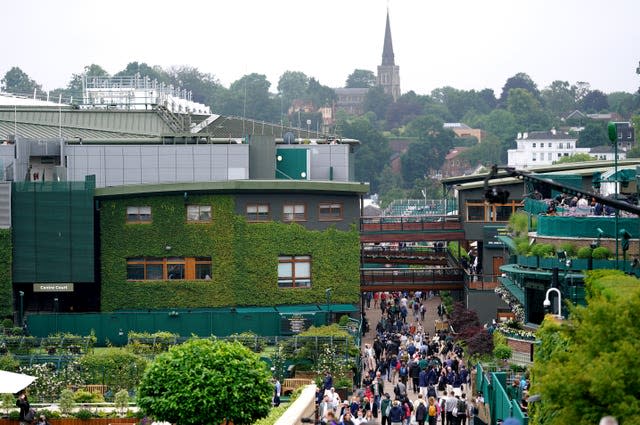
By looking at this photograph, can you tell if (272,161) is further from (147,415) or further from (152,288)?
(147,415)

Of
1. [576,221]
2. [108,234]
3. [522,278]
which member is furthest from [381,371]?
[108,234]

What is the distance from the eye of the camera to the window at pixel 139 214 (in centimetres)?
5675

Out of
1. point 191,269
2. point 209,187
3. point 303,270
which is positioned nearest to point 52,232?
point 191,269

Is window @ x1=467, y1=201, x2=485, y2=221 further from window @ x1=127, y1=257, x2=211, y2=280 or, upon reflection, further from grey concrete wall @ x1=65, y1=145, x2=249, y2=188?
window @ x1=127, y1=257, x2=211, y2=280

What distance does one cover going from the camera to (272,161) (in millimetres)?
64000

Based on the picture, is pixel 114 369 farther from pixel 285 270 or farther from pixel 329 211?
pixel 329 211

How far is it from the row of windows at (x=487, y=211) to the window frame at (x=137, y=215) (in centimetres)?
2046

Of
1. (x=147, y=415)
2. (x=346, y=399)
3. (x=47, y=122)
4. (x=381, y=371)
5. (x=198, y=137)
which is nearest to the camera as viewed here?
(x=147, y=415)

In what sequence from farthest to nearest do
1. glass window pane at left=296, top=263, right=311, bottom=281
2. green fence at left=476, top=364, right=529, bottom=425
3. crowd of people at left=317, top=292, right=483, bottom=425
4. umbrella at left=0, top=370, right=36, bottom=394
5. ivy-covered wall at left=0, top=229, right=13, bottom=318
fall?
glass window pane at left=296, top=263, right=311, bottom=281 → ivy-covered wall at left=0, top=229, right=13, bottom=318 → crowd of people at left=317, top=292, right=483, bottom=425 → umbrella at left=0, top=370, right=36, bottom=394 → green fence at left=476, top=364, right=529, bottom=425

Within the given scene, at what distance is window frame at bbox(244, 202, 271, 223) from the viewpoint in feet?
187

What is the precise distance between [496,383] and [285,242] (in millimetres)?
20937

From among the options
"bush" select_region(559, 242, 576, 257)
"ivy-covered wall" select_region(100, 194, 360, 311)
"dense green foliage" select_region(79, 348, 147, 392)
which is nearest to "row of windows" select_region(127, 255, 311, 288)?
"ivy-covered wall" select_region(100, 194, 360, 311)

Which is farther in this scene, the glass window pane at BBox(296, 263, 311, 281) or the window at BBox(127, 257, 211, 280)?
the glass window pane at BBox(296, 263, 311, 281)

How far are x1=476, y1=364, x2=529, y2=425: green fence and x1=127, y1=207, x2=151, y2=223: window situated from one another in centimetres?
1855
